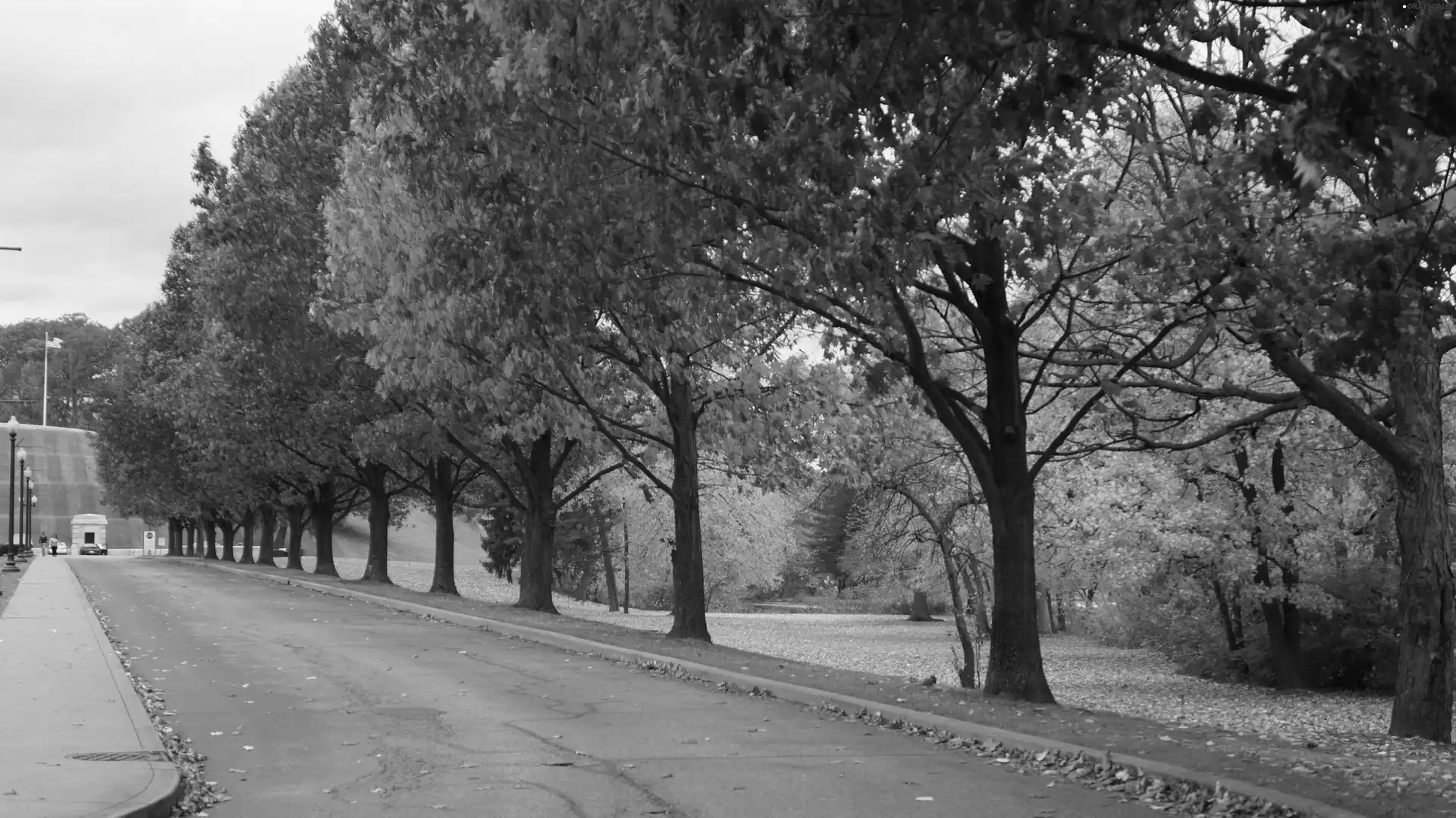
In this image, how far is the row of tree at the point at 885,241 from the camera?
7.50 m

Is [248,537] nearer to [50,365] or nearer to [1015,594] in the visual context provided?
[1015,594]

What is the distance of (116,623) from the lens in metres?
25.0

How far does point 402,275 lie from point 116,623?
34.3 ft

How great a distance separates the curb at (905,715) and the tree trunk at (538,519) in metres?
4.91

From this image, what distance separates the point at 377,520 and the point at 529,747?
3504 cm

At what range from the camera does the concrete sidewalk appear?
7723 mm

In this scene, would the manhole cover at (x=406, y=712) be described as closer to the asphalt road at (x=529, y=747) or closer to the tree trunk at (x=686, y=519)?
the asphalt road at (x=529, y=747)

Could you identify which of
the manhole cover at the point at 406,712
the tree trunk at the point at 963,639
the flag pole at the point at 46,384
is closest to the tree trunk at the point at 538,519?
the tree trunk at the point at 963,639

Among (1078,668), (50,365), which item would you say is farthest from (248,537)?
(50,365)

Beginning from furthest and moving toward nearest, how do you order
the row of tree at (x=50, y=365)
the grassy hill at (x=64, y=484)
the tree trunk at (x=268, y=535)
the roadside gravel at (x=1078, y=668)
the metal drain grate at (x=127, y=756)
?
the row of tree at (x=50, y=365) < the grassy hill at (x=64, y=484) < the tree trunk at (x=268, y=535) < the roadside gravel at (x=1078, y=668) < the metal drain grate at (x=127, y=756)

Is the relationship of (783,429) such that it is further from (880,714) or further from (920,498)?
(880,714)

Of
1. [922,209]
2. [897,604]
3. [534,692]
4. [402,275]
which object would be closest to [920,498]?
[402,275]

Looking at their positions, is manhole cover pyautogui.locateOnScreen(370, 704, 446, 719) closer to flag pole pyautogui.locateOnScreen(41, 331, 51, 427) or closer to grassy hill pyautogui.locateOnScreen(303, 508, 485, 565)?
grassy hill pyautogui.locateOnScreen(303, 508, 485, 565)

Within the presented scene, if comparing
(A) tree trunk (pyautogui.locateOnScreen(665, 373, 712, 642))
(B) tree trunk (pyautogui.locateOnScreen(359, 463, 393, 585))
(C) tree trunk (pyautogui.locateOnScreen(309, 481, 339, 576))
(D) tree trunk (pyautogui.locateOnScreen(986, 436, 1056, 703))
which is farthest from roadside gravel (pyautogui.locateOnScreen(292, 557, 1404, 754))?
(C) tree trunk (pyautogui.locateOnScreen(309, 481, 339, 576))
